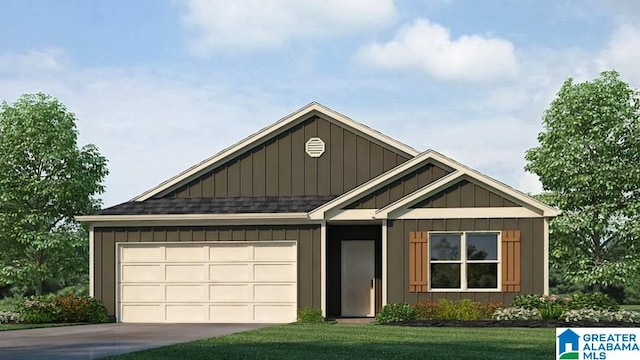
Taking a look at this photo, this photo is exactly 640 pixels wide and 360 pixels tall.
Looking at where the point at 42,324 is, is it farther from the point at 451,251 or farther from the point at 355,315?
the point at 451,251

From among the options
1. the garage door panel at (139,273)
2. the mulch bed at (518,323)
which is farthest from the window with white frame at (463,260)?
the garage door panel at (139,273)

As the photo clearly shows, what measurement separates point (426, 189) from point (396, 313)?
3.19 meters

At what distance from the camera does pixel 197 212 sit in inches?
1078

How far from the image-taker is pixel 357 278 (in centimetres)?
2841

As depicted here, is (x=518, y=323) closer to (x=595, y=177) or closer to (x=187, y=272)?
(x=187, y=272)

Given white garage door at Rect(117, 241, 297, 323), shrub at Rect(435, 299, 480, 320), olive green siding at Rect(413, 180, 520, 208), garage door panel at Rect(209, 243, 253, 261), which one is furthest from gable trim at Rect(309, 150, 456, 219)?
shrub at Rect(435, 299, 480, 320)

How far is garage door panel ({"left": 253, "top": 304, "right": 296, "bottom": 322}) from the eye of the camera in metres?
26.8

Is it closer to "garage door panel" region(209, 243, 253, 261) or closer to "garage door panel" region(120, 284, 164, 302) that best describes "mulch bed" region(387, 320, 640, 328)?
"garage door panel" region(209, 243, 253, 261)

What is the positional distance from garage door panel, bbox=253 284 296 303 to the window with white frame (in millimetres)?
3700

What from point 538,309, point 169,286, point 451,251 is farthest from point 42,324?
point 538,309

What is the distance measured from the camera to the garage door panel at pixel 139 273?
27562 mm

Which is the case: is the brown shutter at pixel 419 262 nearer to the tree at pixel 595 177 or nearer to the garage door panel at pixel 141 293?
the garage door panel at pixel 141 293

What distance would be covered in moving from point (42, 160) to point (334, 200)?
44.3ft

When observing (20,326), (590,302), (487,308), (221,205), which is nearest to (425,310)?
(487,308)
